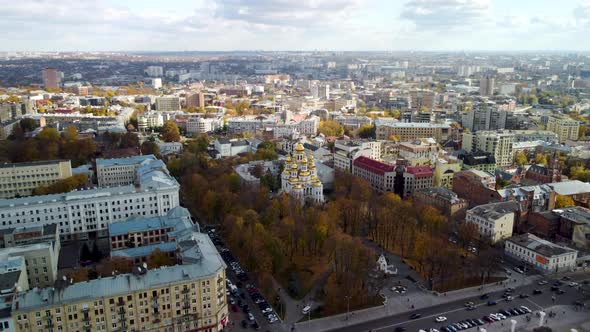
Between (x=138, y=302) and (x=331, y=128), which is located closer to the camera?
(x=138, y=302)

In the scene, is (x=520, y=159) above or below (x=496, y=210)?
below

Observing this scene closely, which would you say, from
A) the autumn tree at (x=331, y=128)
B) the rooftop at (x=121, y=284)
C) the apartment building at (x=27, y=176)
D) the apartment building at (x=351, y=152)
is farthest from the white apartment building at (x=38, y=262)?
the autumn tree at (x=331, y=128)

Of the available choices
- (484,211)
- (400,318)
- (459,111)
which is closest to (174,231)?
(400,318)

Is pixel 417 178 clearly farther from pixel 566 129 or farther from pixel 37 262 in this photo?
pixel 566 129

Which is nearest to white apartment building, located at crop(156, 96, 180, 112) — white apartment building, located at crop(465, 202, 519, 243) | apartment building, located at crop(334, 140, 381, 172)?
apartment building, located at crop(334, 140, 381, 172)

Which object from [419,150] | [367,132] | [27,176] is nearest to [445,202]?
[419,150]

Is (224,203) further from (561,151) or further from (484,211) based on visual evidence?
(561,151)
